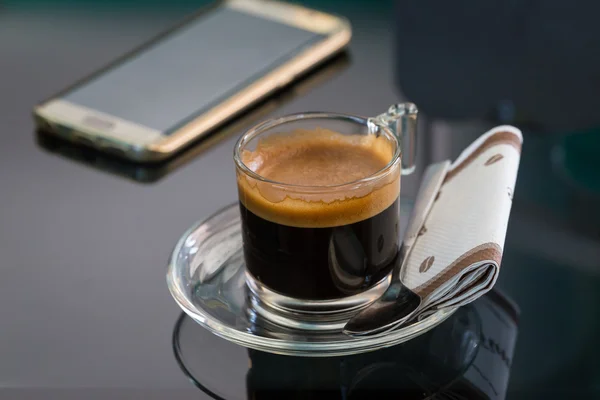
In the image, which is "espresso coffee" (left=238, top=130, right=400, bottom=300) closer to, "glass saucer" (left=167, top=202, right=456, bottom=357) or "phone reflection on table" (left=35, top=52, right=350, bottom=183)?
"glass saucer" (left=167, top=202, right=456, bottom=357)

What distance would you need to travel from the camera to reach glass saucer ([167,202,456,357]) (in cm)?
57

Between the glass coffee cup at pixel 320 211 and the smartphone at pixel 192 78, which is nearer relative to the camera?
the glass coffee cup at pixel 320 211

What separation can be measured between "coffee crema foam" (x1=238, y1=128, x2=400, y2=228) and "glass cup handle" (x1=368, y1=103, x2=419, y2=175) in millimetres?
13

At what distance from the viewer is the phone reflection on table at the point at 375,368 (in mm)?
579

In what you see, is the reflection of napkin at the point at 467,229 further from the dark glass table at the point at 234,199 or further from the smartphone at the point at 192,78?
the smartphone at the point at 192,78

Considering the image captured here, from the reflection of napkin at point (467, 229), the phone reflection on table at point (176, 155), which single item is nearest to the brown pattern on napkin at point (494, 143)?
the reflection of napkin at point (467, 229)

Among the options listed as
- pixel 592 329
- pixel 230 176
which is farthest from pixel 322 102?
pixel 592 329

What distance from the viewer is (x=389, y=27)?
3.52 ft

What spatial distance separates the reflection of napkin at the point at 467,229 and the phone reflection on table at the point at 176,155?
0.25 m

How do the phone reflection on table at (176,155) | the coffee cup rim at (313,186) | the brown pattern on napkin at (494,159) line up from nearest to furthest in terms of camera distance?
the coffee cup rim at (313,186) < the brown pattern on napkin at (494,159) < the phone reflection on table at (176,155)

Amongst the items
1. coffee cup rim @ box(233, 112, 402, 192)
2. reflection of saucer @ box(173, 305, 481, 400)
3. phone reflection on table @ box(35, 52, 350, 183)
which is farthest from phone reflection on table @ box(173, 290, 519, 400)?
phone reflection on table @ box(35, 52, 350, 183)

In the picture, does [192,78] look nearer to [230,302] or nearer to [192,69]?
[192,69]

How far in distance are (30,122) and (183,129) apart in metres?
0.19

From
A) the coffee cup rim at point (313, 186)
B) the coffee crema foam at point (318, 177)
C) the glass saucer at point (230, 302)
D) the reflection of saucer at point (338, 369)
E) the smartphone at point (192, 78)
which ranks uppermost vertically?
the coffee cup rim at point (313, 186)
